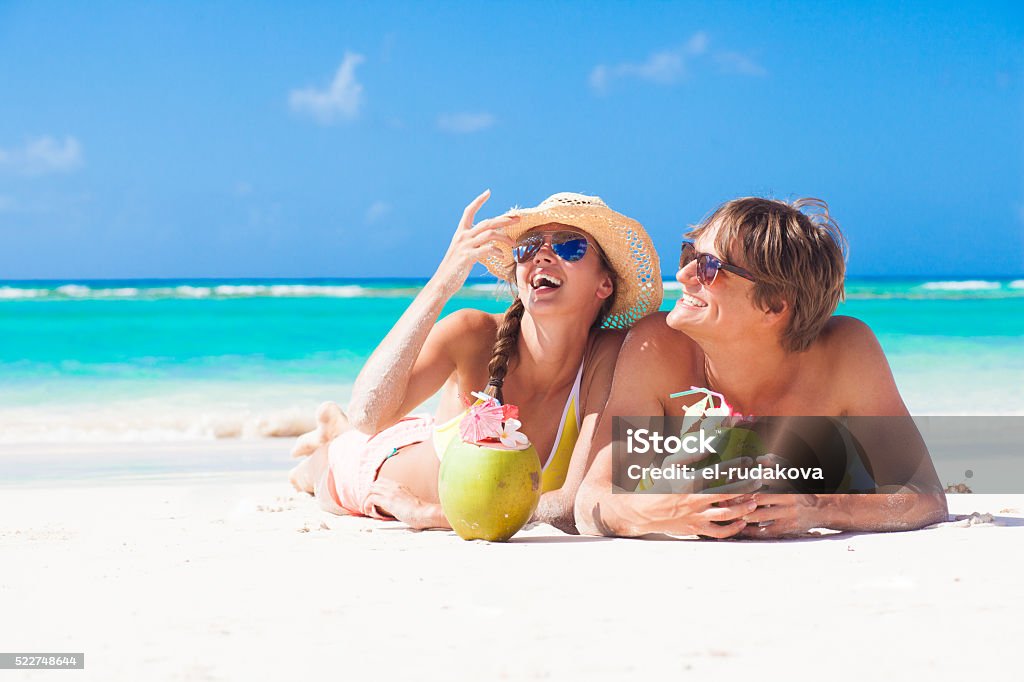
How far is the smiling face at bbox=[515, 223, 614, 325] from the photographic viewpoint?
4363mm

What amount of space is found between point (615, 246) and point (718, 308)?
0.71 metres

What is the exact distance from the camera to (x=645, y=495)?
3.88m

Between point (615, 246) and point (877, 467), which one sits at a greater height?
point (615, 246)

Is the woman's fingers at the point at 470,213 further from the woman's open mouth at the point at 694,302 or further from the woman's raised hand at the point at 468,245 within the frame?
the woman's open mouth at the point at 694,302

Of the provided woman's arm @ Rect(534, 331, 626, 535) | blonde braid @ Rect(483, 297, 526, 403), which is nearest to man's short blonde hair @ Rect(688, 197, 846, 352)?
woman's arm @ Rect(534, 331, 626, 535)

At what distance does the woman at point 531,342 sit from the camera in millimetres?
4273

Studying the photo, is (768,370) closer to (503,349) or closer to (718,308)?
(718,308)

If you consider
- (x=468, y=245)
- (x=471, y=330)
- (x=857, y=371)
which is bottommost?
(x=857, y=371)

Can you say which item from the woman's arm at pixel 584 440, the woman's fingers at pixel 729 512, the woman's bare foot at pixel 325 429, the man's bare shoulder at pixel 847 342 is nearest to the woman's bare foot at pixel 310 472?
the woman's bare foot at pixel 325 429

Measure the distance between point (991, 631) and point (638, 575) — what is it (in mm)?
1059

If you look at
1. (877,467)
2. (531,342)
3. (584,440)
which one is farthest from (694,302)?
(877,467)

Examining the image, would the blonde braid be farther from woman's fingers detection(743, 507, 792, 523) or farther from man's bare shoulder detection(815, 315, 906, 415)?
man's bare shoulder detection(815, 315, 906, 415)

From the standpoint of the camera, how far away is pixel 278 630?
276cm

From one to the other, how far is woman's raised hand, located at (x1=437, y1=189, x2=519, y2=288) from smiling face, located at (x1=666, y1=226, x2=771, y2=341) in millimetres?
752
